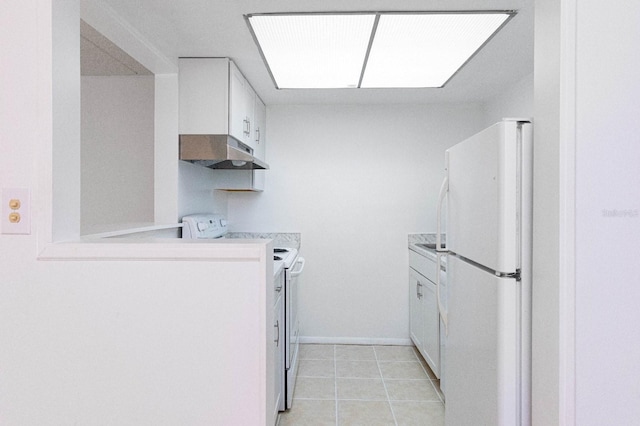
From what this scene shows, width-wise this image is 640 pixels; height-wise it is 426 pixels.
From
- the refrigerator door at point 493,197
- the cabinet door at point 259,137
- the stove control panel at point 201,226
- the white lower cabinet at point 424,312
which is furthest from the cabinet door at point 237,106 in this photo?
the white lower cabinet at point 424,312

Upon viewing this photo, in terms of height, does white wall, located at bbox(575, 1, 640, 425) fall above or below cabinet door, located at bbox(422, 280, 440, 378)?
above

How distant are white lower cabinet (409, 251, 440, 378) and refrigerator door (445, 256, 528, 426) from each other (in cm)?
81

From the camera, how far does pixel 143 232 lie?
1.96 m

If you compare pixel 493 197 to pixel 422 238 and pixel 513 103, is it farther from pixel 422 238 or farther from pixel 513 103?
pixel 422 238

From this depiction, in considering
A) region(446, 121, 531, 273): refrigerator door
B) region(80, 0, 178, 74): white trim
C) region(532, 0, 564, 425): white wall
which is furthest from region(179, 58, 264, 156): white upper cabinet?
region(532, 0, 564, 425): white wall

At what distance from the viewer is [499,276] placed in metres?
1.29

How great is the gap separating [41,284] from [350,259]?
2746mm

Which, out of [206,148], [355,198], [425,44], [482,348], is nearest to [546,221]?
[482,348]

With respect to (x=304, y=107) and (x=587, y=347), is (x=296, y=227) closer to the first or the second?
(x=304, y=107)

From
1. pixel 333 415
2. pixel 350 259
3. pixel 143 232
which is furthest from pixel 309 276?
pixel 143 232

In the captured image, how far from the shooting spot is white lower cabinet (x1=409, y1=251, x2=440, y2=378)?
2664 mm

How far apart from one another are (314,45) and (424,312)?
6.98ft

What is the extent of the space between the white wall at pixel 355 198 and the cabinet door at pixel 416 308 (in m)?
0.11

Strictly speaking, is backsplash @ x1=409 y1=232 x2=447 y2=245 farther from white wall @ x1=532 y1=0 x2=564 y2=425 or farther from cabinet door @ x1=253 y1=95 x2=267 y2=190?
white wall @ x1=532 y1=0 x2=564 y2=425
